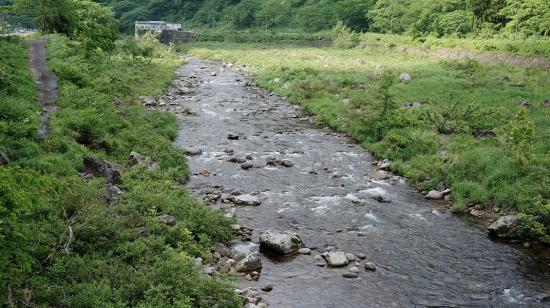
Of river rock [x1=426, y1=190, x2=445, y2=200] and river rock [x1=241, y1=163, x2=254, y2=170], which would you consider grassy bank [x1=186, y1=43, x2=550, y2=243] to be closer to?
river rock [x1=426, y1=190, x2=445, y2=200]

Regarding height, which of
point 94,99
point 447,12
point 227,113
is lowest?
point 227,113

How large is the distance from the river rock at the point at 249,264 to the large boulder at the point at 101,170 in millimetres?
5872

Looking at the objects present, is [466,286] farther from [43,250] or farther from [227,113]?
[227,113]

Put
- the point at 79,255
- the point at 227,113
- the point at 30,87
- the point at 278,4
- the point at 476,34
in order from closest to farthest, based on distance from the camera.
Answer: the point at 79,255 < the point at 30,87 < the point at 227,113 < the point at 476,34 < the point at 278,4

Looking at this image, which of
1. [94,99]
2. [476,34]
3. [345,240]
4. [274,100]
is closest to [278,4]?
[476,34]

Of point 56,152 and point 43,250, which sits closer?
point 43,250

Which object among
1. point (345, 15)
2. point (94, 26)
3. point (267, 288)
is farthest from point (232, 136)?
point (345, 15)

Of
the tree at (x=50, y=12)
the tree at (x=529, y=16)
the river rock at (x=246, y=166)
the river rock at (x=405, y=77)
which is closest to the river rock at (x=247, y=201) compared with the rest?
the river rock at (x=246, y=166)

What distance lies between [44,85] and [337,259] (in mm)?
20537

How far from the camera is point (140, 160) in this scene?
722 inches

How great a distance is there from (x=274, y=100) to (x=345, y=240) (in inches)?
930

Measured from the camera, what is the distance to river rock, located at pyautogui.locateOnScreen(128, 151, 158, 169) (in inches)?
710

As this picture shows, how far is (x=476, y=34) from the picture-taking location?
217 feet

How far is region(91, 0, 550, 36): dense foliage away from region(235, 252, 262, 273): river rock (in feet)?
181
